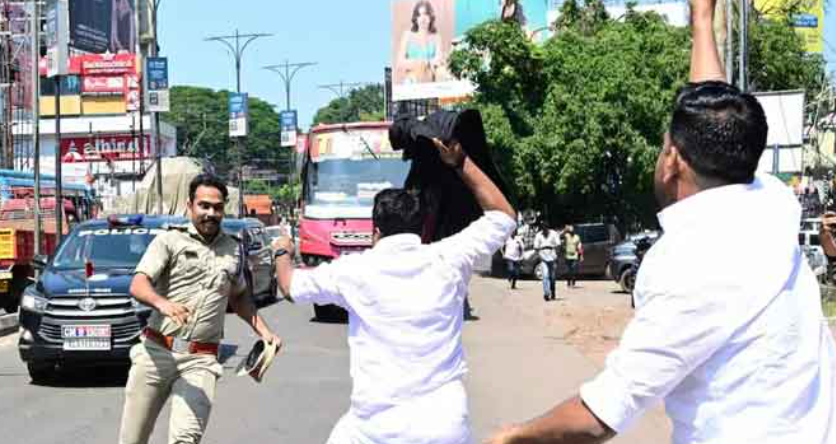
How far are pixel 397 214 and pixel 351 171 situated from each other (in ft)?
49.8

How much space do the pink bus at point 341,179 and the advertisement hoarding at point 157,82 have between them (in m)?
13.5

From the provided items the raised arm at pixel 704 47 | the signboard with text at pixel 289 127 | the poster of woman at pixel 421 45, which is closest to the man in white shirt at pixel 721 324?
the raised arm at pixel 704 47

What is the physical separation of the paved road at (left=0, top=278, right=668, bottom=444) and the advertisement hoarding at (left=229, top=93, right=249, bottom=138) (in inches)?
1283

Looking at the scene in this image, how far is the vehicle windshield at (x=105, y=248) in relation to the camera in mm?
11992

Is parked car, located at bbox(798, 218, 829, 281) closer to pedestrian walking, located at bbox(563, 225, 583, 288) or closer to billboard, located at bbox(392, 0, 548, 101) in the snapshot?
pedestrian walking, located at bbox(563, 225, 583, 288)

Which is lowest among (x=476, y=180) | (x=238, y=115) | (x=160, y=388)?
(x=160, y=388)

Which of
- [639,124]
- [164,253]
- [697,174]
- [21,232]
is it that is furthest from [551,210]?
[697,174]

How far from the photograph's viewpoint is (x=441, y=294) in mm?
3660

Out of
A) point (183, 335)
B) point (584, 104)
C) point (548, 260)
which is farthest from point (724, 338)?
point (584, 104)

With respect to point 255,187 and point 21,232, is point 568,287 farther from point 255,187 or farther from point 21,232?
point 255,187

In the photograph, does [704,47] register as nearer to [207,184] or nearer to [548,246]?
[207,184]

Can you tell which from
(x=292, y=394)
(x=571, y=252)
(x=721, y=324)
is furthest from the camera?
(x=571, y=252)

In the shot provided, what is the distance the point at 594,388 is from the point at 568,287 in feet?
82.9

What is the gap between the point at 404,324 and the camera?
11.8 ft
